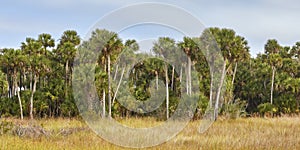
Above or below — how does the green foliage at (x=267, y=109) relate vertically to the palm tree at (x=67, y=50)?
below

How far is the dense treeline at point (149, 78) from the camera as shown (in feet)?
54.9

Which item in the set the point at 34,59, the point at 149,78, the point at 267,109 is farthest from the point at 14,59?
the point at 267,109

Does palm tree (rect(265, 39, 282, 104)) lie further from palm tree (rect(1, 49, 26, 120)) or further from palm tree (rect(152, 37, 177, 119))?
palm tree (rect(1, 49, 26, 120))

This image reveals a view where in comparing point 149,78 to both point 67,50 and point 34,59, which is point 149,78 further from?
point 34,59

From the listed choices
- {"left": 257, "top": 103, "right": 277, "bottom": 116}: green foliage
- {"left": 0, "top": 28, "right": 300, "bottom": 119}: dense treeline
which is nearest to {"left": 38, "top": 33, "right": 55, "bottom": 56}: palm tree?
{"left": 0, "top": 28, "right": 300, "bottom": 119}: dense treeline

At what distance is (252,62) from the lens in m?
33.2

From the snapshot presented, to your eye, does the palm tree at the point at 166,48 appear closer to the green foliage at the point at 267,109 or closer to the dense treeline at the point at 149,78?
the dense treeline at the point at 149,78

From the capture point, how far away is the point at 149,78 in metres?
23.4

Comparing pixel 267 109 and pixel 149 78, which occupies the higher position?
pixel 149 78

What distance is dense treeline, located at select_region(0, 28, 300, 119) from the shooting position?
16.7 meters

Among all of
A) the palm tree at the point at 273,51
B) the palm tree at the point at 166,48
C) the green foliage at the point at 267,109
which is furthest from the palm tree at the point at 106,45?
the palm tree at the point at 273,51

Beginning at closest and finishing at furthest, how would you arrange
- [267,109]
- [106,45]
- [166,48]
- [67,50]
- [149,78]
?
1. [166,48]
2. [106,45]
3. [149,78]
4. [67,50]
5. [267,109]

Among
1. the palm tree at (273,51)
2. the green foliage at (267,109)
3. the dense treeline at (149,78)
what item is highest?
the palm tree at (273,51)

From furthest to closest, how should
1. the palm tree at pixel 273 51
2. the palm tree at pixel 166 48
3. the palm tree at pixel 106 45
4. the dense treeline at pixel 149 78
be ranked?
the palm tree at pixel 273 51, the dense treeline at pixel 149 78, the palm tree at pixel 166 48, the palm tree at pixel 106 45
